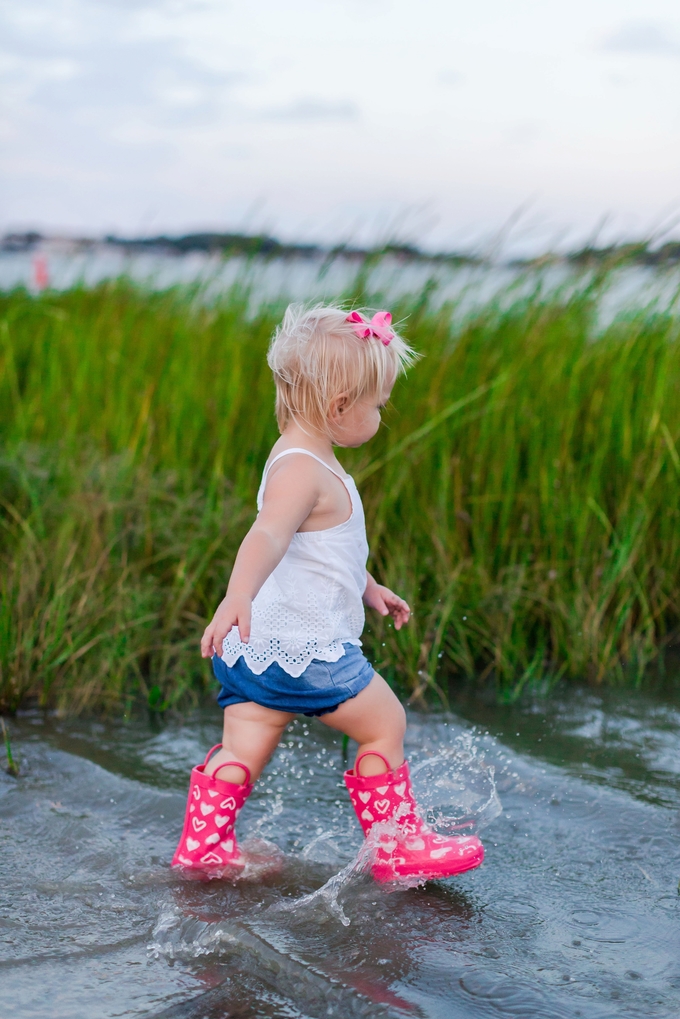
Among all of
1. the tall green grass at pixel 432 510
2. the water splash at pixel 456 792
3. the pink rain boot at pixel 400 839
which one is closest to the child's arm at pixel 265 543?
the pink rain boot at pixel 400 839

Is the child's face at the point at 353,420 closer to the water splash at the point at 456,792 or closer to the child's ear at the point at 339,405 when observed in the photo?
the child's ear at the point at 339,405

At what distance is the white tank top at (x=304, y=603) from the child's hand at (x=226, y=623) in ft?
0.96

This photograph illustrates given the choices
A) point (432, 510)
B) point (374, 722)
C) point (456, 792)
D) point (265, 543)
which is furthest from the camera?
A: point (432, 510)

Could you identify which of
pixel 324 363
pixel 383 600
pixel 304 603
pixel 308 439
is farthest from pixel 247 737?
pixel 324 363

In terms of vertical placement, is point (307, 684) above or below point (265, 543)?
below

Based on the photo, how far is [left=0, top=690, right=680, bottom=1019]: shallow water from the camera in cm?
188

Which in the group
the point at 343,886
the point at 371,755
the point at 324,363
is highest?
the point at 324,363

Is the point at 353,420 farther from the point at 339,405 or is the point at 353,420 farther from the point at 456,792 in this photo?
the point at 456,792

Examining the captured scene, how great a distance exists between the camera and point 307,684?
86.5 inches

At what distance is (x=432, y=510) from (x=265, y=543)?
68.3 inches

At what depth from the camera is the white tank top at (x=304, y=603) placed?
2203 millimetres

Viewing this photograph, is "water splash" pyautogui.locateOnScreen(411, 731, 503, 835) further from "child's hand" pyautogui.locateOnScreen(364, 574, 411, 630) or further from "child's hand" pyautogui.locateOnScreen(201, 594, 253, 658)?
"child's hand" pyautogui.locateOnScreen(201, 594, 253, 658)

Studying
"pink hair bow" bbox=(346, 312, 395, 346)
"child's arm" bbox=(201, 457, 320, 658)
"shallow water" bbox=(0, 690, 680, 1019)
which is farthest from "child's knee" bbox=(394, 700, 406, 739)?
"pink hair bow" bbox=(346, 312, 395, 346)

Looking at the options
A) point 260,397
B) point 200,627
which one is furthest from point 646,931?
point 260,397
